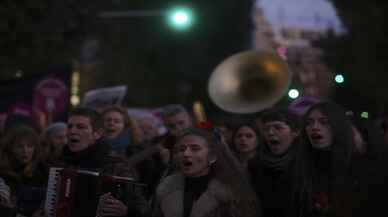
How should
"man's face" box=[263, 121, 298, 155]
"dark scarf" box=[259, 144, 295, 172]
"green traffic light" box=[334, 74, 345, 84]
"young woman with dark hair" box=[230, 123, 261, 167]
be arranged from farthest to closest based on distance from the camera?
"young woman with dark hair" box=[230, 123, 261, 167]
"green traffic light" box=[334, 74, 345, 84]
"man's face" box=[263, 121, 298, 155]
"dark scarf" box=[259, 144, 295, 172]

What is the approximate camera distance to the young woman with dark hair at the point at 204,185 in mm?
6098

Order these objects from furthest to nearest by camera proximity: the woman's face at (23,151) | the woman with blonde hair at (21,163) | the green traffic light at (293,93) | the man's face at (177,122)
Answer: the man's face at (177,122) < the green traffic light at (293,93) < the woman's face at (23,151) < the woman with blonde hair at (21,163)

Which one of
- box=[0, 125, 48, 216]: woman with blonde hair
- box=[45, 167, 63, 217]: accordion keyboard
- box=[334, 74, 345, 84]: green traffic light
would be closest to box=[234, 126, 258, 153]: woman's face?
box=[334, 74, 345, 84]: green traffic light

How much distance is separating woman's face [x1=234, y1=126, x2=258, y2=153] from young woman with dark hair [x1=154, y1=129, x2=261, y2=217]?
5.85 feet

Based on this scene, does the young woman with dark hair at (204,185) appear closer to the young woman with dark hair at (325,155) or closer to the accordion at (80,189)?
the accordion at (80,189)

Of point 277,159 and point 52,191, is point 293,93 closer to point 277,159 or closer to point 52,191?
point 277,159

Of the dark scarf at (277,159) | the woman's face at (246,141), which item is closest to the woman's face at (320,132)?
the dark scarf at (277,159)

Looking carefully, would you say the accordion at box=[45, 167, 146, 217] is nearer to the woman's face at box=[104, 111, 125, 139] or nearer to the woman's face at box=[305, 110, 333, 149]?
the woman's face at box=[305, 110, 333, 149]

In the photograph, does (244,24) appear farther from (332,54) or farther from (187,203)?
(187,203)

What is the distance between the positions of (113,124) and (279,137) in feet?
7.74

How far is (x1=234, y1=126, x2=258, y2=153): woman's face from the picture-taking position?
26.9 feet

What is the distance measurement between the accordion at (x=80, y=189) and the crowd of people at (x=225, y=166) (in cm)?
5

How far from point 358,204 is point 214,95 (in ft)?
19.1

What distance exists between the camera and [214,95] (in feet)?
32.4
